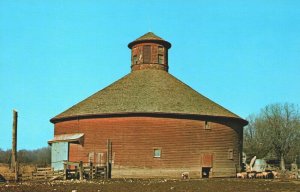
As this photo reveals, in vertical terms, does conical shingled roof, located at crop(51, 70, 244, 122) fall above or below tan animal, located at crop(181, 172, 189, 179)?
above

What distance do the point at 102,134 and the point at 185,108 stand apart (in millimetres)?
7297

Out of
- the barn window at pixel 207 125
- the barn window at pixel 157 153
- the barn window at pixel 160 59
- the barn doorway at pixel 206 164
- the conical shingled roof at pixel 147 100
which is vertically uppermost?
the barn window at pixel 160 59

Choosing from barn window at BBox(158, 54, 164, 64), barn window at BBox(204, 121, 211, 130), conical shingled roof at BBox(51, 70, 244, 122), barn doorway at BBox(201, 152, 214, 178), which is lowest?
barn doorway at BBox(201, 152, 214, 178)

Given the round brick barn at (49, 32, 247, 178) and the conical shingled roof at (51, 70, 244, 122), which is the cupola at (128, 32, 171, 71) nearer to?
the conical shingled roof at (51, 70, 244, 122)

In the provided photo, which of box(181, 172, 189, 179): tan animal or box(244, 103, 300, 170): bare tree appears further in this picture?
box(244, 103, 300, 170): bare tree

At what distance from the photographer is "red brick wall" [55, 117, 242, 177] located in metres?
41.7

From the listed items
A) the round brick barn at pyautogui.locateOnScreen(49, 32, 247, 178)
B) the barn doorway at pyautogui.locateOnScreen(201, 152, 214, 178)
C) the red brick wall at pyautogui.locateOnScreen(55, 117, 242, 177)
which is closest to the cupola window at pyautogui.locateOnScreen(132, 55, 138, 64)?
the round brick barn at pyautogui.locateOnScreen(49, 32, 247, 178)

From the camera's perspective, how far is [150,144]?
137 feet

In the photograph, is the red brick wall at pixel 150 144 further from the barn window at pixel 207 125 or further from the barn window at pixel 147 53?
the barn window at pixel 147 53

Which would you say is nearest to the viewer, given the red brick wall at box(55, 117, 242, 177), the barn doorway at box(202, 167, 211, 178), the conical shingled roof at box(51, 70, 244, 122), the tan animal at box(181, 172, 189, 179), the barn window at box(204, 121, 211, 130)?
the tan animal at box(181, 172, 189, 179)

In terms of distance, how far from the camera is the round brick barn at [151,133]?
137 ft

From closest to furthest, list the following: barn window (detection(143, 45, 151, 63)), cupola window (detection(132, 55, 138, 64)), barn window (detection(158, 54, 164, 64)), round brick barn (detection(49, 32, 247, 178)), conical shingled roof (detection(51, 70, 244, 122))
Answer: round brick barn (detection(49, 32, 247, 178)), conical shingled roof (detection(51, 70, 244, 122)), barn window (detection(143, 45, 151, 63)), barn window (detection(158, 54, 164, 64)), cupola window (detection(132, 55, 138, 64))

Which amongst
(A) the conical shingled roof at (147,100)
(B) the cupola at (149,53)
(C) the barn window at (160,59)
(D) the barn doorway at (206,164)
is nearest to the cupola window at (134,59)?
(B) the cupola at (149,53)

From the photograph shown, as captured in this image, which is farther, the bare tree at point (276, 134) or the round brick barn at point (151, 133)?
the bare tree at point (276, 134)
